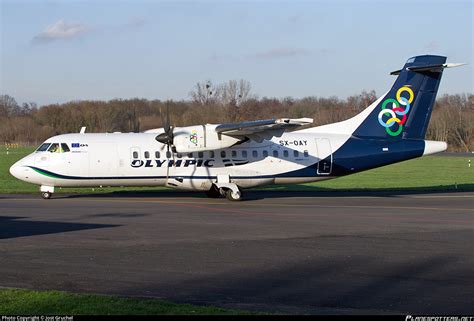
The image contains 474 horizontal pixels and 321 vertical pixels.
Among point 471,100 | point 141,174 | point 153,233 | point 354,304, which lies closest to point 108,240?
point 153,233

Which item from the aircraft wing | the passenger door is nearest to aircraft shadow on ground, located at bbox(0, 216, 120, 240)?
the aircraft wing

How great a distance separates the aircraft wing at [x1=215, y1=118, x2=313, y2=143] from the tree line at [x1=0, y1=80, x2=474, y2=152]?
38253 mm

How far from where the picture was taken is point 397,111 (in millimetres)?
25859

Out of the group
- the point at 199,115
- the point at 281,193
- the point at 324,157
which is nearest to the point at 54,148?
the point at 281,193

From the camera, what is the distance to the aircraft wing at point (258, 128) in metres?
22.2

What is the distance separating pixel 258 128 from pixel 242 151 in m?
2.22

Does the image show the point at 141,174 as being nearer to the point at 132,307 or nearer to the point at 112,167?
the point at 112,167

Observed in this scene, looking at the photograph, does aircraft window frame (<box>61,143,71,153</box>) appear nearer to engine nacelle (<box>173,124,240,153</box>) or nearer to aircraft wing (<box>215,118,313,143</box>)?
engine nacelle (<box>173,124,240,153</box>)

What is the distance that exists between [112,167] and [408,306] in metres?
17.2

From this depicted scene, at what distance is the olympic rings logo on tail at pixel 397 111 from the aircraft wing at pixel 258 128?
15.9ft

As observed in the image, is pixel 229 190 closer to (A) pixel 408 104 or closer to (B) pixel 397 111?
(B) pixel 397 111

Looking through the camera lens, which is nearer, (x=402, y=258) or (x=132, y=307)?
(x=132, y=307)

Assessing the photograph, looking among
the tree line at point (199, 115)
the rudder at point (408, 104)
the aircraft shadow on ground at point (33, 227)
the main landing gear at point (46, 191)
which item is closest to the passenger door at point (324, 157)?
the rudder at point (408, 104)

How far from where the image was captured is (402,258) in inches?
488
